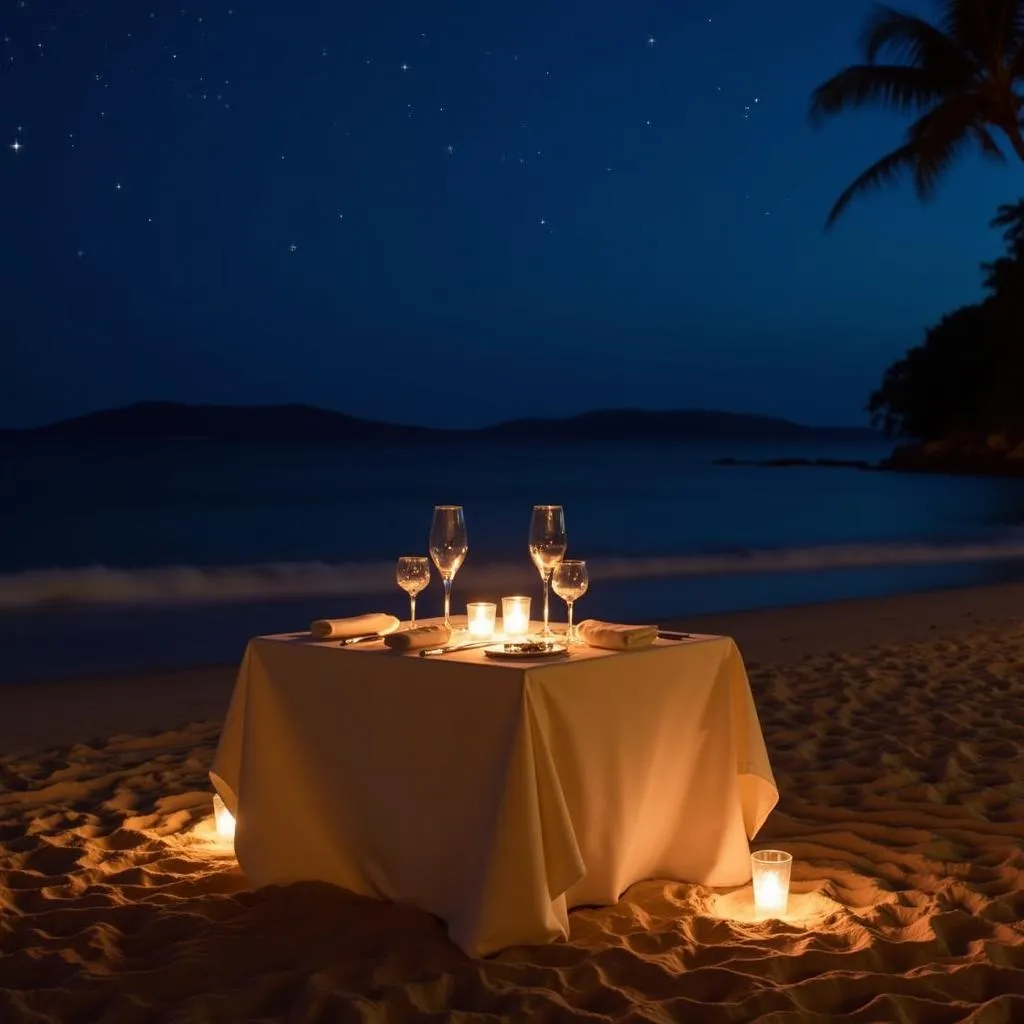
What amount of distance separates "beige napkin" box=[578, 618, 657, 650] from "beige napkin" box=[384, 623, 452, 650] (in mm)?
341

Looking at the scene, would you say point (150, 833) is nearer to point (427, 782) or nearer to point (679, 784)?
point (427, 782)

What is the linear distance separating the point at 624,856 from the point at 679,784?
227mm

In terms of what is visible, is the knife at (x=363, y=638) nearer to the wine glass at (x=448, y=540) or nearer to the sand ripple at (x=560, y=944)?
the wine glass at (x=448, y=540)

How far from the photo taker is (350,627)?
3008 mm

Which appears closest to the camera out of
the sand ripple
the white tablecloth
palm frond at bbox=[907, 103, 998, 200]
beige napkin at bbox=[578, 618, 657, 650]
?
the sand ripple

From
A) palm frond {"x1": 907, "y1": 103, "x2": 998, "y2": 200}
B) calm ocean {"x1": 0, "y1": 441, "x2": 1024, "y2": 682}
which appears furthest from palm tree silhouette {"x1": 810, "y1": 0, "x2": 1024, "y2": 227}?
calm ocean {"x1": 0, "y1": 441, "x2": 1024, "y2": 682}

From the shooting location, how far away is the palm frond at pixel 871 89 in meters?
12.9

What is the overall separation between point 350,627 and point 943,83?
11985 mm

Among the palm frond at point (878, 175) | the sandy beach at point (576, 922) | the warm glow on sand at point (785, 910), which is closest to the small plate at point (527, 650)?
the sandy beach at point (576, 922)

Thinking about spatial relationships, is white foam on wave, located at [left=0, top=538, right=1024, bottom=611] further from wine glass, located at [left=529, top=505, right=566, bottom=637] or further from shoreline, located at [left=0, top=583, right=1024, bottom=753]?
wine glass, located at [left=529, top=505, right=566, bottom=637]

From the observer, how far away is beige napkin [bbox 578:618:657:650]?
9.11 feet

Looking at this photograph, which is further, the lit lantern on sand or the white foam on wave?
the white foam on wave

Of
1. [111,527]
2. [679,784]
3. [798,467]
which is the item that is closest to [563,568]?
[679,784]

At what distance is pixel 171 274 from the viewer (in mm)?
37781
